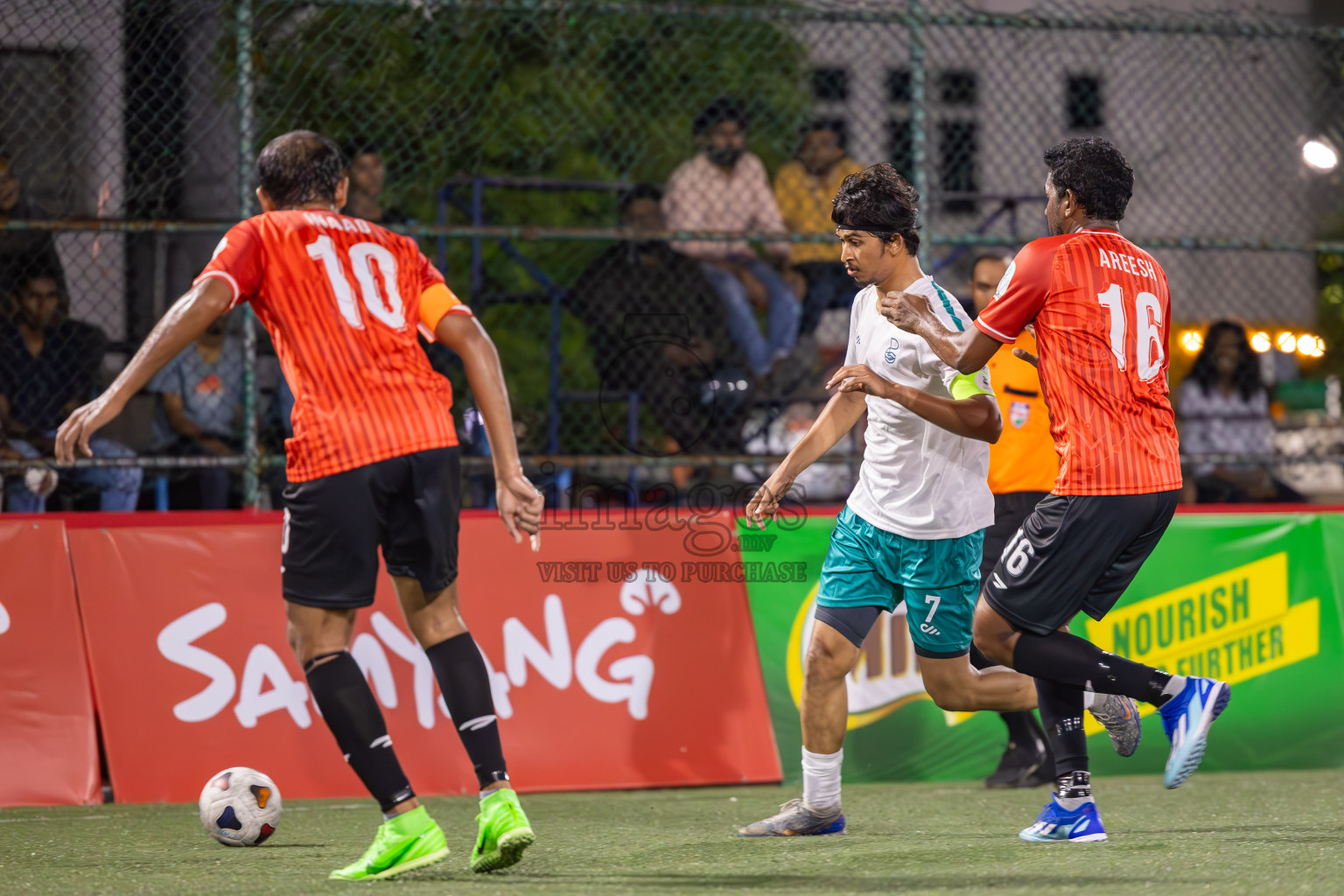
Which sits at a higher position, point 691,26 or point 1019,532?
point 691,26

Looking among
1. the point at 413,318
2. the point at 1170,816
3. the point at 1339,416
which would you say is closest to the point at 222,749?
the point at 413,318

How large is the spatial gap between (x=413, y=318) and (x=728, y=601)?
2574 mm

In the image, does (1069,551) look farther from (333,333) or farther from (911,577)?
(333,333)

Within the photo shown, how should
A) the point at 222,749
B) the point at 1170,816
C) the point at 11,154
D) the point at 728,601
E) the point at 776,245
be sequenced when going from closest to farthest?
the point at 1170,816 → the point at 222,749 → the point at 728,601 → the point at 11,154 → the point at 776,245

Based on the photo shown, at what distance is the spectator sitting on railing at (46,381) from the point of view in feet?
22.2

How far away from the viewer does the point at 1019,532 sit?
4434mm

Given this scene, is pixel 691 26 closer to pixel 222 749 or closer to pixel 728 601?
pixel 728 601

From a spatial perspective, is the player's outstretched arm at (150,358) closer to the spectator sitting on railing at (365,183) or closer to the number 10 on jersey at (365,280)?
the number 10 on jersey at (365,280)

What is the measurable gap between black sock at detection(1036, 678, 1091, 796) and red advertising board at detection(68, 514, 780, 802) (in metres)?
1.91

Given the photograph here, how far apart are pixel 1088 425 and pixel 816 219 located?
4.20 metres

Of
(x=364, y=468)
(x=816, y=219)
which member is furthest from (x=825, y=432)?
(x=816, y=219)

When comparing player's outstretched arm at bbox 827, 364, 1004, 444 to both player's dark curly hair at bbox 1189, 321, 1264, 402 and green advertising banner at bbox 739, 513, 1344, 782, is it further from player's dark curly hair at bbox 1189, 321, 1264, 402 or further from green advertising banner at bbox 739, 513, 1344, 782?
player's dark curly hair at bbox 1189, 321, 1264, 402

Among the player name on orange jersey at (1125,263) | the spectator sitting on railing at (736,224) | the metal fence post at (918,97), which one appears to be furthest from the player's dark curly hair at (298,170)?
the spectator sitting on railing at (736,224)

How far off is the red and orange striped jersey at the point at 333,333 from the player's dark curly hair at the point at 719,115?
4506mm
